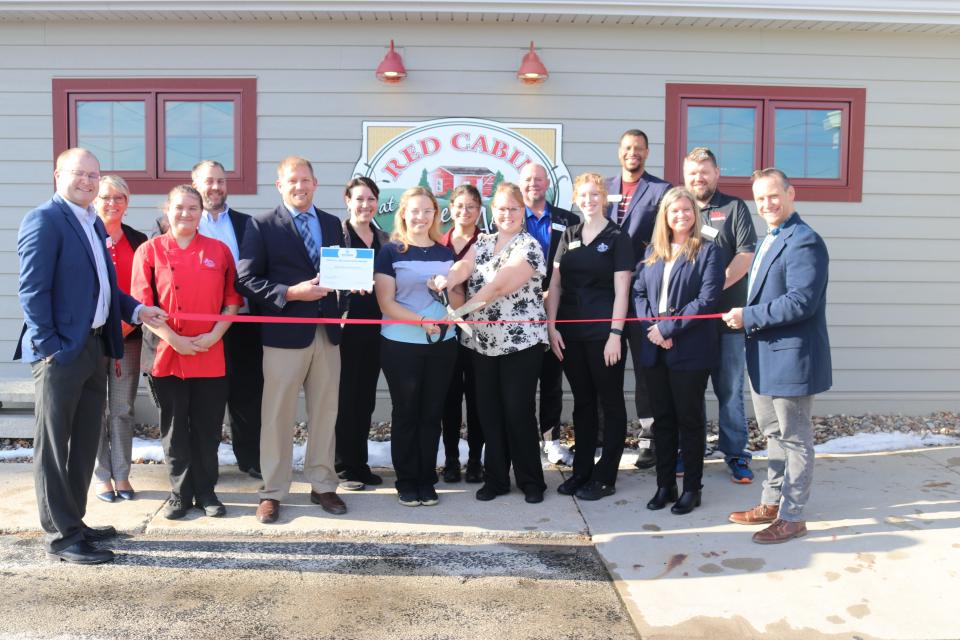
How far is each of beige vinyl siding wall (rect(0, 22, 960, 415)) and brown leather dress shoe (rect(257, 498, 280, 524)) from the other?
2808mm

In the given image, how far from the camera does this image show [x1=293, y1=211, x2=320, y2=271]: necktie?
438 centimetres

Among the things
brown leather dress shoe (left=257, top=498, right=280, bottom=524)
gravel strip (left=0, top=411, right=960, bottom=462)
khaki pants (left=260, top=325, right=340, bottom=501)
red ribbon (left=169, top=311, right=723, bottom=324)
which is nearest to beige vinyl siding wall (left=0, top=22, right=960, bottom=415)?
gravel strip (left=0, top=411, right=960, bottom=462)

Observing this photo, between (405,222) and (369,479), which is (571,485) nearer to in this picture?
(369,479)

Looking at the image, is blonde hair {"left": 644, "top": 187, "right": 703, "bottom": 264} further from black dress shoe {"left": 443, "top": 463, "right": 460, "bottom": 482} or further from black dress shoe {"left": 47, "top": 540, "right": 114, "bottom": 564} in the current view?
black dress shoe {"left": 47, "top": 540, "right": 114, "bottom": 564}

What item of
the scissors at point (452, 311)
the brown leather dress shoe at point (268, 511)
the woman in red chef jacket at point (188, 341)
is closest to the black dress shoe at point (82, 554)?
the woman in red chef jacket at point (188, 341)

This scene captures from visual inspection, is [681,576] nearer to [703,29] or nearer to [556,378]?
[556,378]

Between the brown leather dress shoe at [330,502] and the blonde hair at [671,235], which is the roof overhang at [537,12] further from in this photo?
the brown leather dress shoe at [330,502]

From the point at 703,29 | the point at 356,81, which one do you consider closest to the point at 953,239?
the point at 703,29

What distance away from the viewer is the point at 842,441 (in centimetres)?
600

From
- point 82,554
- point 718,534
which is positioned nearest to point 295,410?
point 82,554

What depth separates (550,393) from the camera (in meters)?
5.48

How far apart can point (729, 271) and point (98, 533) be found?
3.98 metres

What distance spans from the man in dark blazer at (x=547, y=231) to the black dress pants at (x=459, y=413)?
53cm

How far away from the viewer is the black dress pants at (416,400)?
450cm
